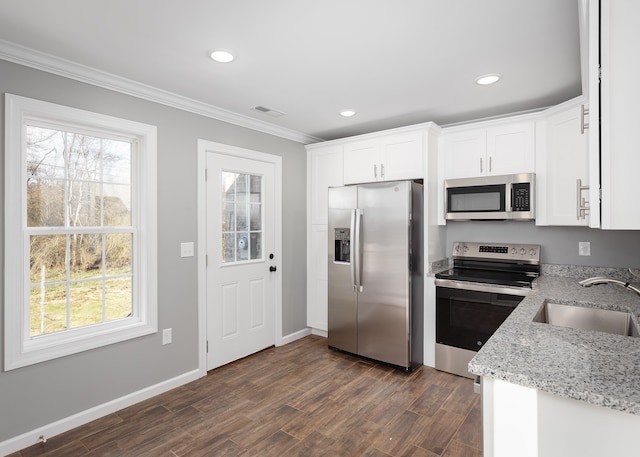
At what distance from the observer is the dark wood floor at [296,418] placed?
2104mm

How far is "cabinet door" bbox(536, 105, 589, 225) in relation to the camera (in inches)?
102

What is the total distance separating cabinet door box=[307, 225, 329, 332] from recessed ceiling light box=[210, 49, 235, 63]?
7.22 feet

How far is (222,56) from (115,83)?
2.99ft

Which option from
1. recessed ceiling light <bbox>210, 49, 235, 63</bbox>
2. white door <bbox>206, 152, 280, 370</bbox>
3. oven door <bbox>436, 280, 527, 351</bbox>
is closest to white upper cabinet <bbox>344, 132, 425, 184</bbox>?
white door <bbox>206, 152, 280, 370</bbox>

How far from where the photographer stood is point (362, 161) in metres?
3.70

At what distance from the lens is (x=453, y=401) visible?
265cm

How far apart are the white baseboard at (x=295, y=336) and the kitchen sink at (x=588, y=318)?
2.64 metres

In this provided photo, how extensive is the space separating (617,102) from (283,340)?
3.58 metres

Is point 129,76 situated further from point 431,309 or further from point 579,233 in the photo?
point 579,233

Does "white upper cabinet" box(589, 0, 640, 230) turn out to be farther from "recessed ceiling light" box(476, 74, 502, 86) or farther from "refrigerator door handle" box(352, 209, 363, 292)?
"refrigerator door handle" box(352, 209, 363, 292)

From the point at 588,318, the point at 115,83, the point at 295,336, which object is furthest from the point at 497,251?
the point at 115,83

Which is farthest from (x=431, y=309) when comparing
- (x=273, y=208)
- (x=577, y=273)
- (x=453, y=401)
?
(x=273, y=208)

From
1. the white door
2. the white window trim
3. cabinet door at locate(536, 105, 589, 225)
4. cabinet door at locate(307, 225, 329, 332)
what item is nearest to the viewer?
the white window trim

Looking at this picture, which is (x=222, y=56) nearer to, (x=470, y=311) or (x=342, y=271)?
(x=342, y=271)
